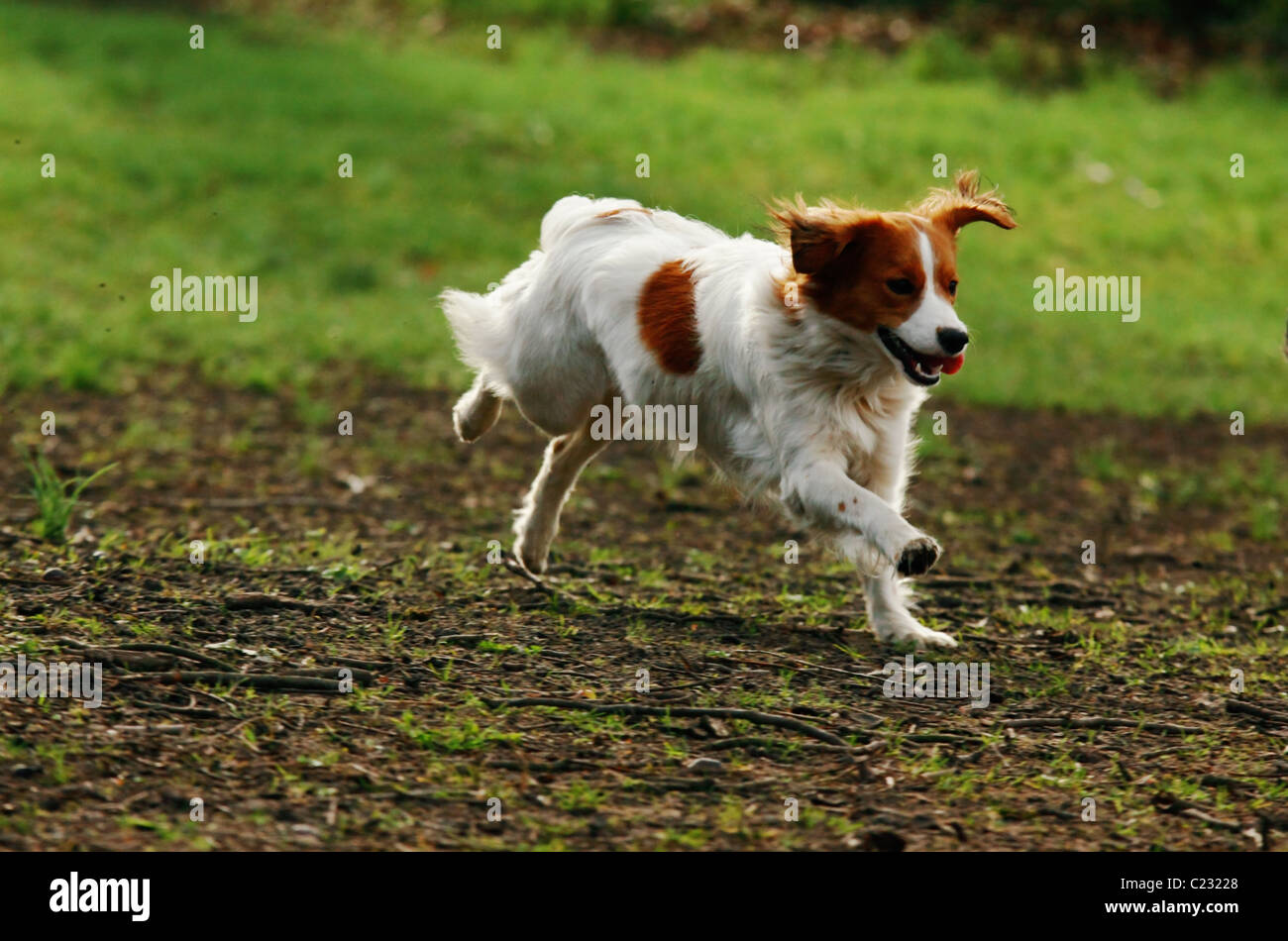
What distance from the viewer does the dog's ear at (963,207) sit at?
5.87 metres

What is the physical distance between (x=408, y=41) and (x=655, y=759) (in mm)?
17353

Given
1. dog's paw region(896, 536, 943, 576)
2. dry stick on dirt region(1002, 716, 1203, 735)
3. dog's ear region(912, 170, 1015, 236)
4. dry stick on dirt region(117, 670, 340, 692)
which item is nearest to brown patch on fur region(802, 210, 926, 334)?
dog's ear region(912, 170, 1015, 236)

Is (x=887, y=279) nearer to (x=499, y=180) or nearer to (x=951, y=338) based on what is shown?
(x=951, y=338)

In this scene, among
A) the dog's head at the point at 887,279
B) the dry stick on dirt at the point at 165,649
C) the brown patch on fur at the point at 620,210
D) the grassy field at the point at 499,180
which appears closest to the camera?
the dry stick on dirt at the point at 165,649

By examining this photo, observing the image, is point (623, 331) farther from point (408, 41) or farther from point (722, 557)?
point (408, 41)

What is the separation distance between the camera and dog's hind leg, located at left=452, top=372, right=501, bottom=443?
707 cm

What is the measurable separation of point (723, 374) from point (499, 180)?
9.91 meters

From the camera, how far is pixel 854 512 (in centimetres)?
557

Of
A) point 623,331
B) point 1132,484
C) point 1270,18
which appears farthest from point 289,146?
point 1270,18

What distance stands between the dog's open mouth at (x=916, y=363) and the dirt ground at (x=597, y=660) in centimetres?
107

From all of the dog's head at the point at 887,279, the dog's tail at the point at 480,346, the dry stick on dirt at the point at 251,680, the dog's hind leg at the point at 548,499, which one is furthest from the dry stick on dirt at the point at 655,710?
the dog's tail at the point at 480,346

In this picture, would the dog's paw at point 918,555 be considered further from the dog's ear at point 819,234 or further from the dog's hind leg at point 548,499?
the dog's hind leg at point 548,499

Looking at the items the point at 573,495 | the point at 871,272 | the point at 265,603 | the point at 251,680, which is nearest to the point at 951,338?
the point at 871,272

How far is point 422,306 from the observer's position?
41.9ft
